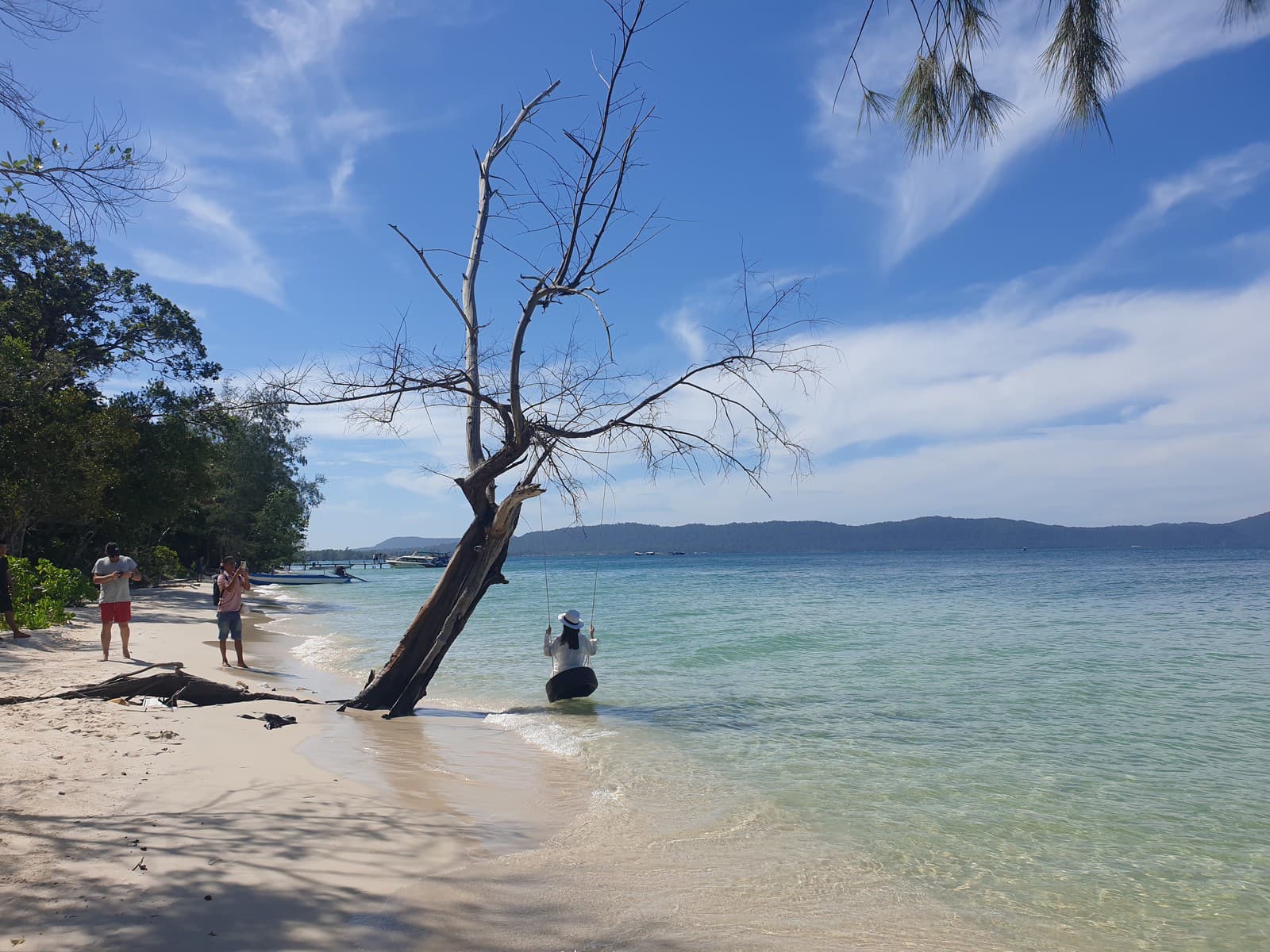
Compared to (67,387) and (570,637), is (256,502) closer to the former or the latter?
(67,387)

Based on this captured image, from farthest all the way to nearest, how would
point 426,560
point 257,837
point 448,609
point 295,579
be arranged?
point 426,560 → point 295,579 → point 448,609 → point 257,837

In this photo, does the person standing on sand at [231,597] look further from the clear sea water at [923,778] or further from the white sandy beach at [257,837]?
the white sandy beach at [257,837]

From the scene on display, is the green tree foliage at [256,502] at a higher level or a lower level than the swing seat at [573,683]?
higher

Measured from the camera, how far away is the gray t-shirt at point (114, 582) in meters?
11.2

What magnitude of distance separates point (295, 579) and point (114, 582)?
5792 centimetres

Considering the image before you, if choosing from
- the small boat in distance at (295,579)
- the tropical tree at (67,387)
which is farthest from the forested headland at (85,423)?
the small boat in distance at (295,579)

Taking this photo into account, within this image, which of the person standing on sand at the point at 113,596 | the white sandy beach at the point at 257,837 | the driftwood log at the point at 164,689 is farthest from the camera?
the person standing on sand at the point at 113,596

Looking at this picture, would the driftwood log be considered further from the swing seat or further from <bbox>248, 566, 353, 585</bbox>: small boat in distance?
<bbox>248, 566, 353, 585</bbox>: small boat in distance

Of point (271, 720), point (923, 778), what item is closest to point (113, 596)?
point (271, 720)

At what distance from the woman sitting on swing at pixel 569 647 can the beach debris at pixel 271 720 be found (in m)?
3.54

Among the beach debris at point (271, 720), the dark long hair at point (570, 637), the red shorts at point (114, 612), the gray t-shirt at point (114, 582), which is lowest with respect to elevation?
the beach debris at point (271, 720)

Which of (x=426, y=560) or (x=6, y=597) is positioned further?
(x=426, y=560)

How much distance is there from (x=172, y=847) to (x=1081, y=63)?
6040 millimetres

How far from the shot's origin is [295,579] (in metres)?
65.1
